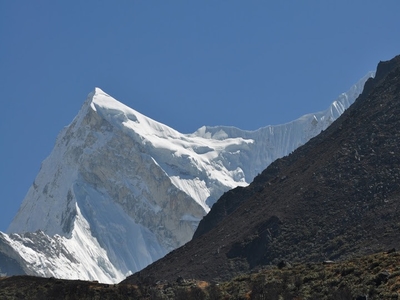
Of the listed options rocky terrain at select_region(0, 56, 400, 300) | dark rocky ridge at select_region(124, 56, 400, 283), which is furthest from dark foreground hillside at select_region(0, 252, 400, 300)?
dark rocky ridge at select_region(124, 56, 400, 283)

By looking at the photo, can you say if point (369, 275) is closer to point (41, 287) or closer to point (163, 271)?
point (41, 287)

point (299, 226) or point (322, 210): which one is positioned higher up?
point (322, 210)

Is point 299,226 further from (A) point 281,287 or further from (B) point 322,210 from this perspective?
(A) point 281,287

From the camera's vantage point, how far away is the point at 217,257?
150m

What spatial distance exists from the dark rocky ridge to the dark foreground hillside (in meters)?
24.7

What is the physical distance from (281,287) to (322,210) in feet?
184

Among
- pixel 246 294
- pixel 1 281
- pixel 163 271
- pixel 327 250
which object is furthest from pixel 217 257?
pixel 246 294

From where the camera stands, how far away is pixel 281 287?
3654 inches

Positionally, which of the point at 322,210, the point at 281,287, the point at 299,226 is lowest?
the point at 281,287

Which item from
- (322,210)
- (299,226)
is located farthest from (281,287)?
(322,210)

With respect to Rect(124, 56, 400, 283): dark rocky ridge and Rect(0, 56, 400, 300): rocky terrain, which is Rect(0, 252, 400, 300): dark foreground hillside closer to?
Rect(0, 56, 400, 300): rocky terrain

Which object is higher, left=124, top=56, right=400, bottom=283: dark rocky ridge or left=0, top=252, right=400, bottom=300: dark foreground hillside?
left=124, top=56, right=400, bottom=283: dark rocky ridge

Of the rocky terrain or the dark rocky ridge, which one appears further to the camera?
the dark rocky ridge

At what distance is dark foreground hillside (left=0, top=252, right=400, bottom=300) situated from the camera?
86438mm
